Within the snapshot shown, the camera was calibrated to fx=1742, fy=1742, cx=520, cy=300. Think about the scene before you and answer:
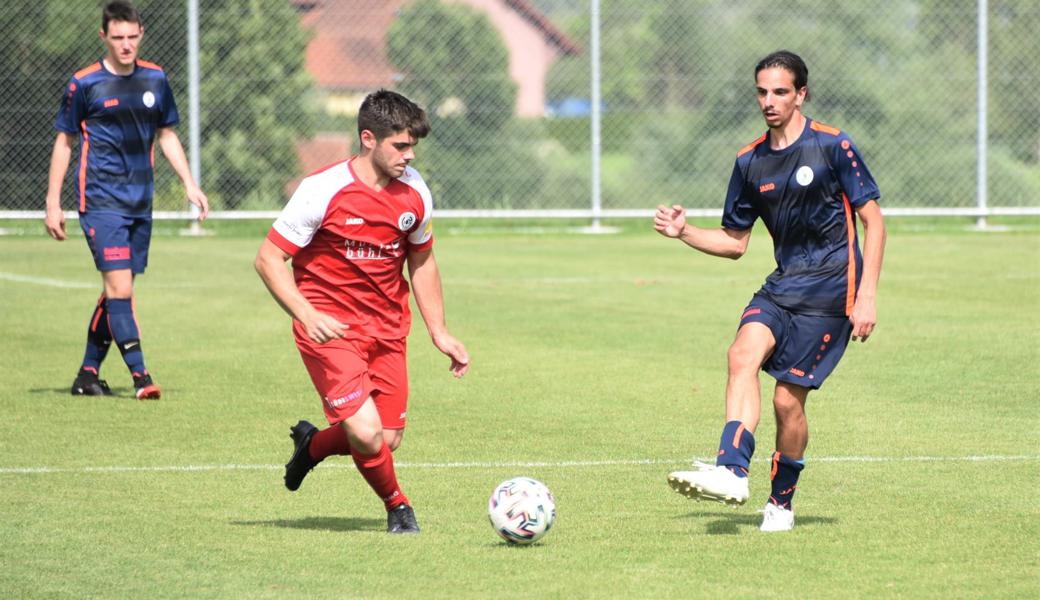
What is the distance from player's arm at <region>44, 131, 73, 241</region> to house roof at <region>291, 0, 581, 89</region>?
12.2 meters

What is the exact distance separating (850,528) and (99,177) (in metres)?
5.70

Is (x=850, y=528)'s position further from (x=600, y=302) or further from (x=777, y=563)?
(x=600, y=302)

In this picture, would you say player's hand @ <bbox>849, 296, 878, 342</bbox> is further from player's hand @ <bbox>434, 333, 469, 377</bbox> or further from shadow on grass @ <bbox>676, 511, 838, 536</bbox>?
player's hand @ <bbox>434, 333, 469, 377</bbox>

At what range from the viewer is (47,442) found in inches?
351

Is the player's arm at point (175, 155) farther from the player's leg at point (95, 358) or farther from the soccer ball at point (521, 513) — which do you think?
the soccer ball at point (521, 513)

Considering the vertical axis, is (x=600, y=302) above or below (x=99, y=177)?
below

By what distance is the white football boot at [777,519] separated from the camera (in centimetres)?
673

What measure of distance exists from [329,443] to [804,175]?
217 centimetres

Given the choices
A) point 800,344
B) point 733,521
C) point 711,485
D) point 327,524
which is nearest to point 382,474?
point 327,524

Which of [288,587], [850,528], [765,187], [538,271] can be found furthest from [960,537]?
[538,271]

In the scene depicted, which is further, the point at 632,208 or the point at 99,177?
the point at 632,208

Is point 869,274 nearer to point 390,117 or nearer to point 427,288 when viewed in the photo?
point 427,288

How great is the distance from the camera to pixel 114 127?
10695 mm

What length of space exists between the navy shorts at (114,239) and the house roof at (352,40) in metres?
12.3
